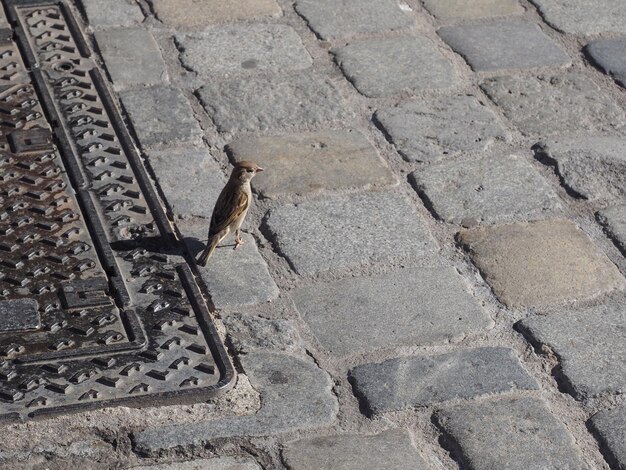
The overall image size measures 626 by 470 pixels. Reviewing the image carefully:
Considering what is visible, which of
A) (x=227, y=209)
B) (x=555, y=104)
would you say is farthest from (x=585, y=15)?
(x=227, y=209)

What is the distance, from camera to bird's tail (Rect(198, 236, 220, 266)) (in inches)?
162

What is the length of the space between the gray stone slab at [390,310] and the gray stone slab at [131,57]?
160cm

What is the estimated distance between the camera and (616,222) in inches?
179

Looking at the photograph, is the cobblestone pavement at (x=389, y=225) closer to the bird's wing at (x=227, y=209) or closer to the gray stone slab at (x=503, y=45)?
the gray stone slab at (x=503, y=45)

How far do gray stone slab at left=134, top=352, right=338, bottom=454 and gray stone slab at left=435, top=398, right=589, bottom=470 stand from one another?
37 centimetres

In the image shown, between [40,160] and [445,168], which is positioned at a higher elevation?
[445,168]

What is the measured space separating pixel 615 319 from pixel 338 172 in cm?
129

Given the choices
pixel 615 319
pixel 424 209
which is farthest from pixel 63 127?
pixel 615 319

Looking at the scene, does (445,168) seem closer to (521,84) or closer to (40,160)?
(521,84)

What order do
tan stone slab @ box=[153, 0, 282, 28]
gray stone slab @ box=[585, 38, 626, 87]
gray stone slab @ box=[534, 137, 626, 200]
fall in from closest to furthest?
gray stone slab @ box=[534, 137, 626, 200], gray stone slab @ box=[585, 38, 626, 87], tan stone slab @ box=[153, 0, 282, 28]

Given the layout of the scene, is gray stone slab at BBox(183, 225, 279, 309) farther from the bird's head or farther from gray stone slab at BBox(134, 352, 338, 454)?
gray stone slab at BBox(134, 352, 338, 454)

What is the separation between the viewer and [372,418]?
11.6 ft

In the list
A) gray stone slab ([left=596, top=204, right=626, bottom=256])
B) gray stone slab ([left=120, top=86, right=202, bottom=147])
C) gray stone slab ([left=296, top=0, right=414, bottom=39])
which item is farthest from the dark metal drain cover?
gray stone slab ([left=596, top=204, right=626, bottom=256])

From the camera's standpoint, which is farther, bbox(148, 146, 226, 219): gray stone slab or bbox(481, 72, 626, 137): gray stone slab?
bbox(481, 72, 626, 137): gray stone slab
